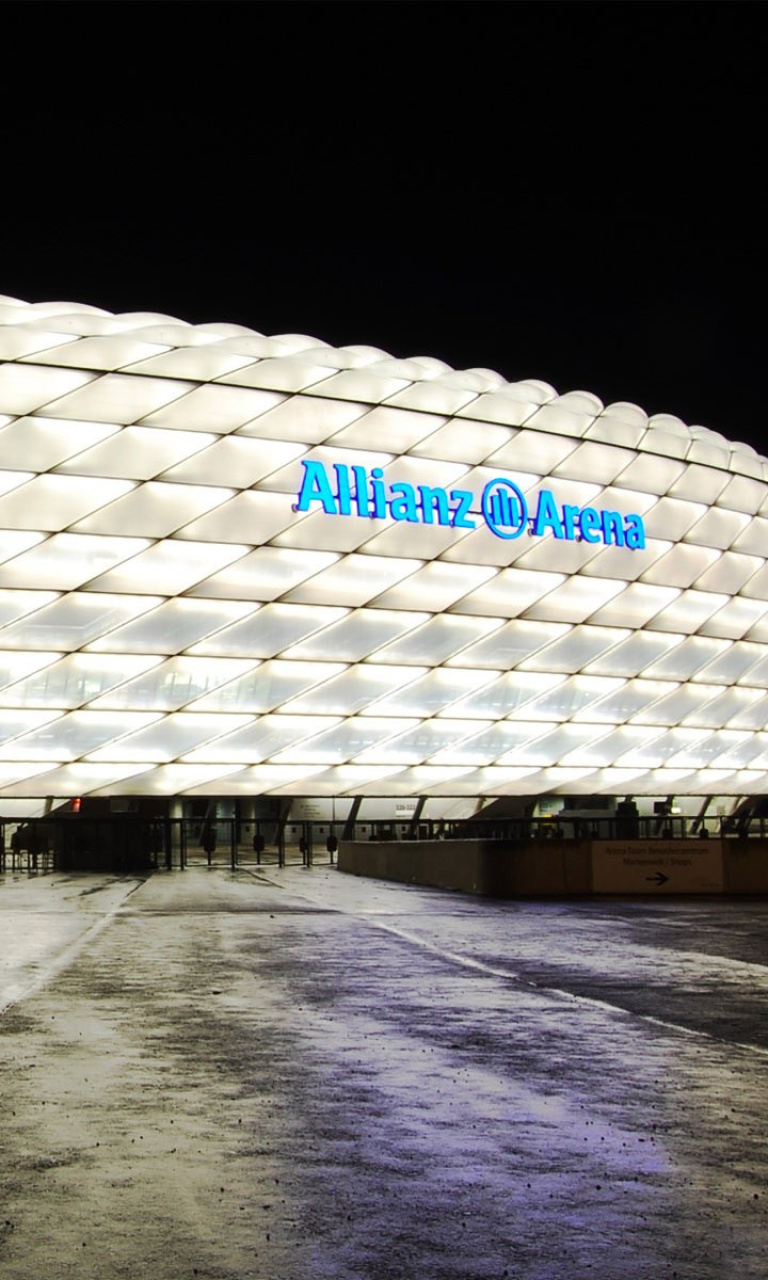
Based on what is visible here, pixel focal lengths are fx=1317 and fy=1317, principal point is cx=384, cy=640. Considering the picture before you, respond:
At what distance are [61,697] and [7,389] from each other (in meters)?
7.00

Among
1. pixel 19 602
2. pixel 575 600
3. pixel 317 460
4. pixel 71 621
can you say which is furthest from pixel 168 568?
pixel 575 600

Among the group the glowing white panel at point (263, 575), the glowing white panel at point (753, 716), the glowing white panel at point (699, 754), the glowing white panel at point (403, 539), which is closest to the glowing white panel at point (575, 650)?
the glowing white panel at point (403, 539)

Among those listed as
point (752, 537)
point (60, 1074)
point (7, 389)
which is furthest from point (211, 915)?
point (752, 537)

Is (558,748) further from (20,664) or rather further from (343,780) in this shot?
(20,664)

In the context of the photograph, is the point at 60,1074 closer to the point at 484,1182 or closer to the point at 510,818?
the point at 484,1182

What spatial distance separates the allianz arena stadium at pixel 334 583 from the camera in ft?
96.5

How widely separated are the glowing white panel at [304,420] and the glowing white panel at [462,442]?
1300 mm

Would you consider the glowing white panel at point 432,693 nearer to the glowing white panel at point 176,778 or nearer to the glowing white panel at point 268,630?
the glowing white panel at point 268,630

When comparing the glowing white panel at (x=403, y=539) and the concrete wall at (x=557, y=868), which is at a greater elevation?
the glowing white panel at (x=403, y=539)

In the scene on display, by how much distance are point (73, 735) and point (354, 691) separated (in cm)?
687

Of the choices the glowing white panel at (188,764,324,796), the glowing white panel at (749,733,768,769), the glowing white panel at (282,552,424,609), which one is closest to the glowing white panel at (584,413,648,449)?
the glowing white panel at (282,552,424,609)

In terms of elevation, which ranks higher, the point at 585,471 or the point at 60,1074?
the point at 585,471

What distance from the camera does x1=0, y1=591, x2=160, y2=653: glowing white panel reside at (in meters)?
29.2

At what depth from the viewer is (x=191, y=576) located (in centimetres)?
3005
